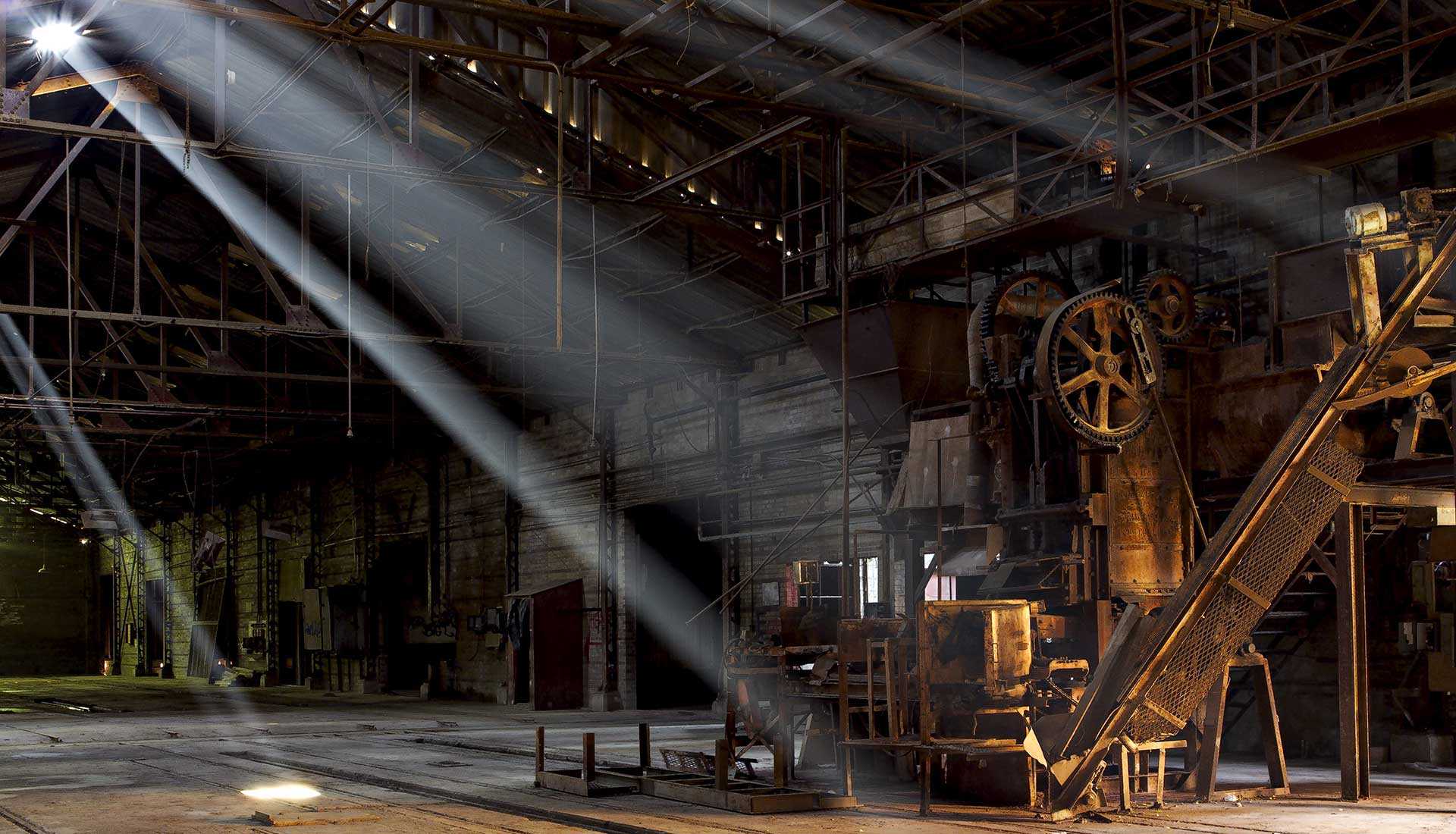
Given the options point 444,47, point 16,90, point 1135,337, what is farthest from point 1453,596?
point 16,90

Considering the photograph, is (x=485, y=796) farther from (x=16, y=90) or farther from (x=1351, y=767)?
(x=16, y=90)

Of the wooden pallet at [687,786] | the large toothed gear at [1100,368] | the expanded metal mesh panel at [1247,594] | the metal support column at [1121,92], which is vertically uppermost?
the metal support column at [1121,92]

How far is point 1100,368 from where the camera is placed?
11172 millimetres

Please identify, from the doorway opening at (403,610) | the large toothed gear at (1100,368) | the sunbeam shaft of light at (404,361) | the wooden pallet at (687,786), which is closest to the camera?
the wooden pallet at (687,786)

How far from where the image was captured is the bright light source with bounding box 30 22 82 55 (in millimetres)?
14148

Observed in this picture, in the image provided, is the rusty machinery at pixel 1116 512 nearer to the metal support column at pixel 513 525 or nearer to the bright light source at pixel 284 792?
the bright light source at pixel 284 792

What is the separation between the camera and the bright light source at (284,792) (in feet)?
39.7

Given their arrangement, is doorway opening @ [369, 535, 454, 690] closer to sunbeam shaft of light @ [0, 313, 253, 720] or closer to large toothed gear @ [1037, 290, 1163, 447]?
sunbeam shaft of light @ [0, 313, 253, 720]

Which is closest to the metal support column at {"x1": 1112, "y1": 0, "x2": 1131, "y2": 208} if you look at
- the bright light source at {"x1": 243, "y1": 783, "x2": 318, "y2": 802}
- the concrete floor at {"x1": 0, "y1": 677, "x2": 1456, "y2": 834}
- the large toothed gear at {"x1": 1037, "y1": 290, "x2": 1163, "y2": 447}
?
the large toothed gear at {"x1": 1037, "y1": 290, "x2": 1163, "y2": 447}

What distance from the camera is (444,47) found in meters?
13.1

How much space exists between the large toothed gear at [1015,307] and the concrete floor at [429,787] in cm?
378

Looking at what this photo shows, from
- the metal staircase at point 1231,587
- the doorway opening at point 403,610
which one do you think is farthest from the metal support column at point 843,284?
the doorway opening at point 403,610

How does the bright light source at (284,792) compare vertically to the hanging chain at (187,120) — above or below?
below

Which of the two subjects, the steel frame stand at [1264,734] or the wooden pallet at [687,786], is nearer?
the wooden pallet at [687,786]
